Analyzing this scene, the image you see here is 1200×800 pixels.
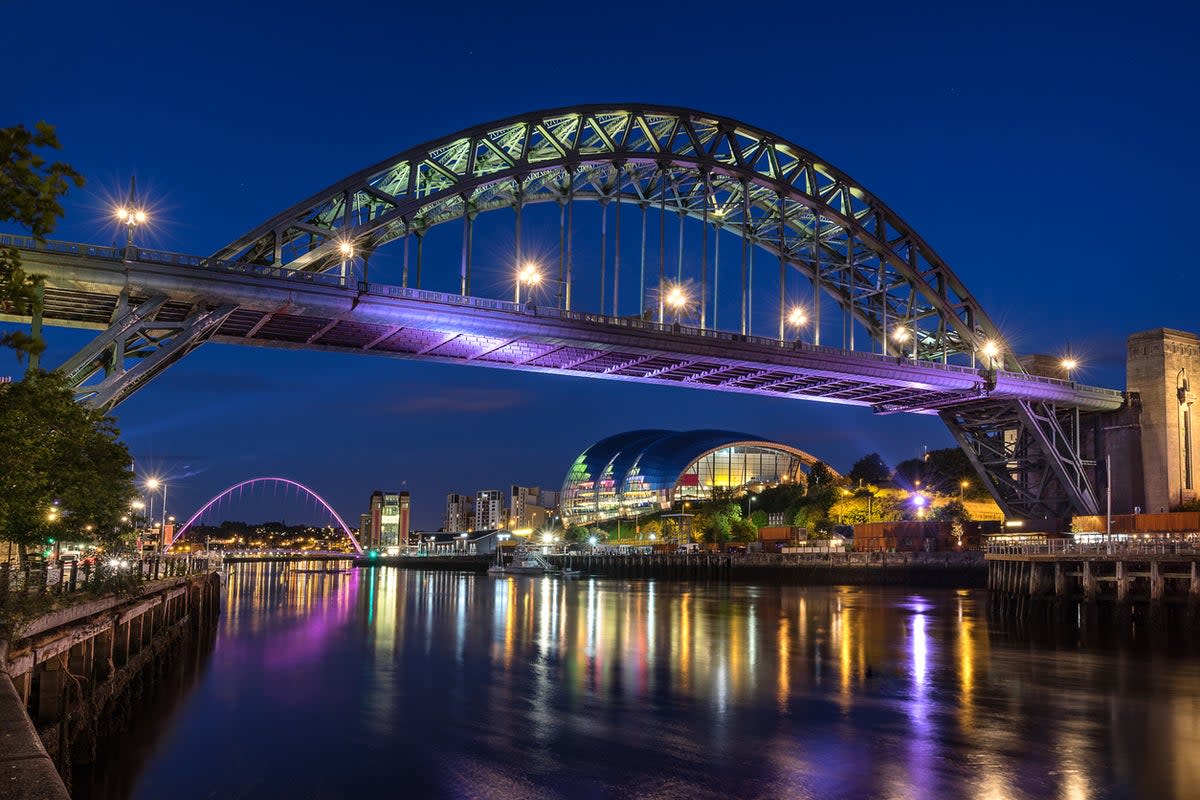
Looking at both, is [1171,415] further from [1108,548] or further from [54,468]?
[54,468]

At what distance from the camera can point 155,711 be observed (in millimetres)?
26000

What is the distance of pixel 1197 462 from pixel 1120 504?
5497 mm

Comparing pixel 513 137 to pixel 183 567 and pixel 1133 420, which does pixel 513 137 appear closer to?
pixel 183 567

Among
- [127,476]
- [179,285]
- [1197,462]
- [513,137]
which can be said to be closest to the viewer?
[127,476]

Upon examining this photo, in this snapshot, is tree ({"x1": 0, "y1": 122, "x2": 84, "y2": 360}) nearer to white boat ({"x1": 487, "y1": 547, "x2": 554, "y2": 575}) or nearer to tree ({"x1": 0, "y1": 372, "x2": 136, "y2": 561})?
tree ({"x1": 0, "y1": 372, "x2": 136, "y2": 561})

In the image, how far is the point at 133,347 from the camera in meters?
43.5

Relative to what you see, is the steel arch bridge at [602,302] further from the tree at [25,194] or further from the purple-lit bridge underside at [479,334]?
the tree at [25,194]

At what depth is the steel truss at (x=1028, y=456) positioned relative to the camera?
228 ft

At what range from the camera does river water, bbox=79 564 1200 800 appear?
18500 millimetres

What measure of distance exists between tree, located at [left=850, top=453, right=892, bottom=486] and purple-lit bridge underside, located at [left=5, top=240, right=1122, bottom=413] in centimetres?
6298

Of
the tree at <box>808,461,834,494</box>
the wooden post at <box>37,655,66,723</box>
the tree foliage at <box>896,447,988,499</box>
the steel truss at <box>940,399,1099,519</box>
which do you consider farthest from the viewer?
the tree at <box>808,461,834,494</box>

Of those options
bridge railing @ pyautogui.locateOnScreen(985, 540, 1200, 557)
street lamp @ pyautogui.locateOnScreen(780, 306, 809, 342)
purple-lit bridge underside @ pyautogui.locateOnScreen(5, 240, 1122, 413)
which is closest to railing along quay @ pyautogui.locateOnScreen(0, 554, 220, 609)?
purple-lit bridge underside @ pyautogui.locateOnScreen(5, 240, 1122, 413)

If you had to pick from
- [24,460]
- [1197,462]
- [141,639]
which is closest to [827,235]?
[1197,462]

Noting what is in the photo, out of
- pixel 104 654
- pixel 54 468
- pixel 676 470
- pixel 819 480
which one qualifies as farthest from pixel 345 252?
pixel 676 470
